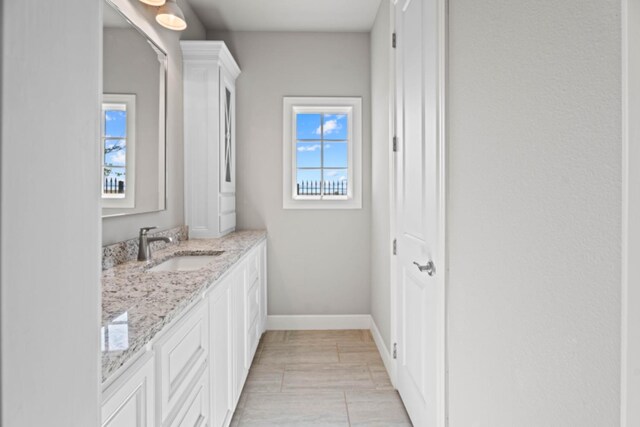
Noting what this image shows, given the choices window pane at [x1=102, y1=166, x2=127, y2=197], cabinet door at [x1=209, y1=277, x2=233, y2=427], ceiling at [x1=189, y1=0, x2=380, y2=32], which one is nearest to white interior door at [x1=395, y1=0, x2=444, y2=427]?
cabinet door at [x1=209, y1=277, x2=233, y2=427]

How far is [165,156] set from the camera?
8.74 ft

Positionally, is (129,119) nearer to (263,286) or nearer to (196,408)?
(196,408)

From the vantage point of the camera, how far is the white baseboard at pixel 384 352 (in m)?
2.61

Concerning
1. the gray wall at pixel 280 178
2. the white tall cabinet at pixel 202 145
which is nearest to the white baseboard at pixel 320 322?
the gray wall at pixel 280 178

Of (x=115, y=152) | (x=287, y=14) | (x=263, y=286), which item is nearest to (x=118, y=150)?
(x=115, y=152)

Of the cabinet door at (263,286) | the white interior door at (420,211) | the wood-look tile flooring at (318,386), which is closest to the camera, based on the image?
the white interior door at (420,211)

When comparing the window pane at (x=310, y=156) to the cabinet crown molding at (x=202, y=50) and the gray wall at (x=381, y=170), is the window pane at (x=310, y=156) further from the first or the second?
the cabinet crown molding at (x=202, y=50)

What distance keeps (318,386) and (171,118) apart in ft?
6.74

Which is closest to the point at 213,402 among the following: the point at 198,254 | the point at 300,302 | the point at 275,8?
the point at 198,254

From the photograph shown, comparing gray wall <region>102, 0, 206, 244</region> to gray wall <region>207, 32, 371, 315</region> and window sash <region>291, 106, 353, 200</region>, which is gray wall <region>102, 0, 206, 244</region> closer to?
gray wall <region>207, 32, 371, 315</region>

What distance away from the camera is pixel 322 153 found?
153 inches

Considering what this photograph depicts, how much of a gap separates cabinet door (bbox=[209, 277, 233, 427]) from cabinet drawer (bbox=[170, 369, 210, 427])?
0.10 m

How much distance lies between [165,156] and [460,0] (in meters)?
1.99

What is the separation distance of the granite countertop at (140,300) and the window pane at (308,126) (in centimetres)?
188
